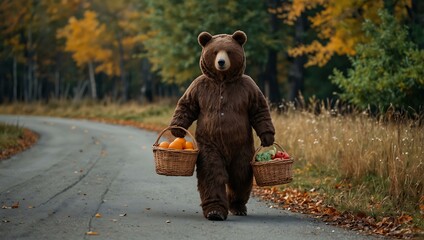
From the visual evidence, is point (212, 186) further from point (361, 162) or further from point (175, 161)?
point (361, 162)

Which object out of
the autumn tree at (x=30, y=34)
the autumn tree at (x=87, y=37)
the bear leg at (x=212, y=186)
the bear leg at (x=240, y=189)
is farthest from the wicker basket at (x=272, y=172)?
the autumn tree at (x=87, y=37)

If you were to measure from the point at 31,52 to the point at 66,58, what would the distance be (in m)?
8.25

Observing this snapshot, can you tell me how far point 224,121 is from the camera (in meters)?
8.23

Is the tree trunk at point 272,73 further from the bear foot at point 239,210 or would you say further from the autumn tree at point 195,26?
the bear foot at point 239,210

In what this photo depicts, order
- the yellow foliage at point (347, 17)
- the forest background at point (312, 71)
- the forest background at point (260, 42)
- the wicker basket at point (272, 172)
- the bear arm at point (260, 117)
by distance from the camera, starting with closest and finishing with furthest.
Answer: the wicker basket at point (272, 172)
the bear arm at point (260, 117)
the forest background at point (312, 71)
the forest background at point (260, 42)
the yellow foliage at point (347, 17)

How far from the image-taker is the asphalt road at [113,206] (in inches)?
278

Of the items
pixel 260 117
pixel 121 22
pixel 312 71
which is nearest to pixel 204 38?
pixel 260 117

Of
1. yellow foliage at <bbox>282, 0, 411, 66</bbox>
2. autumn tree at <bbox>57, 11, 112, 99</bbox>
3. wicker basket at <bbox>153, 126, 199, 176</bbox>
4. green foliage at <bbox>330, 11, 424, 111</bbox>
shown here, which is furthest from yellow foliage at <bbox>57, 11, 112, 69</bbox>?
wicker basket at <bbox>153, 126, 199, 176</bbox>

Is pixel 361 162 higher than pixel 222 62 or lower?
lower

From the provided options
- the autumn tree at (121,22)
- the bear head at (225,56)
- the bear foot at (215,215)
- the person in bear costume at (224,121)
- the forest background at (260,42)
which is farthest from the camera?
the autumn tree at (121,22)

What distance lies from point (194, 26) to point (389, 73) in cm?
1227

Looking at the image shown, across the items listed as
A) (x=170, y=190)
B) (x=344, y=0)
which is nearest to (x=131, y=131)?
(x=344, y=0)

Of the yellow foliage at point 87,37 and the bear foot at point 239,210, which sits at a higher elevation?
the yellow foliage at point 87,37

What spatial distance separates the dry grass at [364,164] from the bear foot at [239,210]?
119 cm
